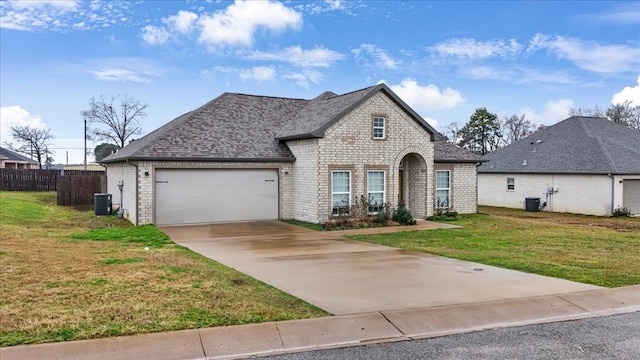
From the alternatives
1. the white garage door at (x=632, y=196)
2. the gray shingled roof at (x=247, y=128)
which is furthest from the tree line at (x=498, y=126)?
the gray shingled roof at (x=247, y=128)

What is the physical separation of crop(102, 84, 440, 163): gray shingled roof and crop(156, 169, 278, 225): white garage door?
0.73 meters

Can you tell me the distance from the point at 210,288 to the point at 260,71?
86.0 ft

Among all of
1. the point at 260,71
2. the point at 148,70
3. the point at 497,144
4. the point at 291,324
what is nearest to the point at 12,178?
the point at 148,70

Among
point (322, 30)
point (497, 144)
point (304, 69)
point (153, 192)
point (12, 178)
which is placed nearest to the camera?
point (153, 192)

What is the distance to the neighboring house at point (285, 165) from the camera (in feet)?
61.6

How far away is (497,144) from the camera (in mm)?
63219

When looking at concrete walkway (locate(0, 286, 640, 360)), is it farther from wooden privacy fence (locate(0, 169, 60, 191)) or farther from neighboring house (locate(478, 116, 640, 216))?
wooden privacy fence (locate(0, 169, 60, 191))

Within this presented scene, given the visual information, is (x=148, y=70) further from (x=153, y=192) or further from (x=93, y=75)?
(x=153, y=192)

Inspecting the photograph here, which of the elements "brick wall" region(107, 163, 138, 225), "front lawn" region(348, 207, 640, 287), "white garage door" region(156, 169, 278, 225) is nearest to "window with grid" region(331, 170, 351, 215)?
"white garage door" region(156, 169, 278, 225)

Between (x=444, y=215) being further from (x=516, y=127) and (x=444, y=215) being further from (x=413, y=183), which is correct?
(x=516, y=127)

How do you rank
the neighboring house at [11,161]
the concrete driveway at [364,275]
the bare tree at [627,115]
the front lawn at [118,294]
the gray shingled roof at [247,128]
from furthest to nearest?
the bare tree at [627,115] → the neighboring house at [11,161] → the gray shingled roof at [247,128] → the concrete driveway at [364,275] → the front lawn at [118,294]

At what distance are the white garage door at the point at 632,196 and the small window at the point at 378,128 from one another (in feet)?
46.8

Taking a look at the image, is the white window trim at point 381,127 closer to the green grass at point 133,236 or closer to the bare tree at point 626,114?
the green grass at point 133,236

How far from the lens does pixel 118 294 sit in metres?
7.68
